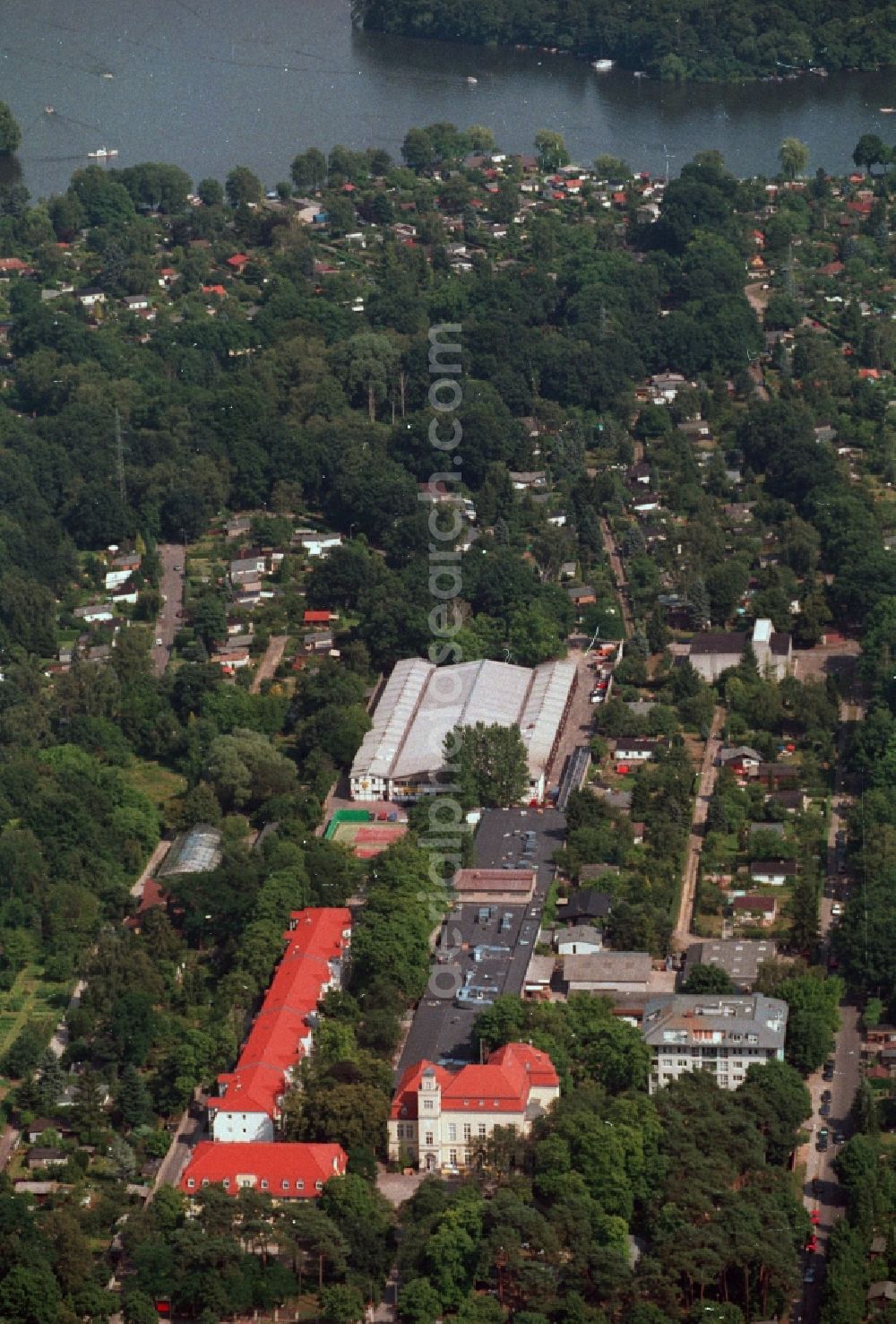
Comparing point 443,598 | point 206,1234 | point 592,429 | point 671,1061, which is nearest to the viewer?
point 206,1234

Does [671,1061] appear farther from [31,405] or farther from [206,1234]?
[31,405]

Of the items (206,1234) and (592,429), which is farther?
(592,429)

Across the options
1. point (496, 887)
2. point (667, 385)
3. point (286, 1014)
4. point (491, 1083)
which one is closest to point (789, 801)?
point (496, 887)

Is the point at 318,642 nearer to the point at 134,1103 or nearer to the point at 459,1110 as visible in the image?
the point at 134,1103

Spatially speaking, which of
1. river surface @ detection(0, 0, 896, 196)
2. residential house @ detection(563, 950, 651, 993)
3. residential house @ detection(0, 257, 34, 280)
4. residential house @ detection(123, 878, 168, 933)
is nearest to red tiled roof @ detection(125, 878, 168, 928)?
residential house @ detection(123, 878, 168, 933)

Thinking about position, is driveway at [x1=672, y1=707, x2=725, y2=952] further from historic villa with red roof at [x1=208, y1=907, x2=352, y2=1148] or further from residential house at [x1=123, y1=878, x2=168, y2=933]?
residential house at [x1=123, y1=878, x2=168, y2=933]

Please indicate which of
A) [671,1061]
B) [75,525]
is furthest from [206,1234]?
[75,525]
